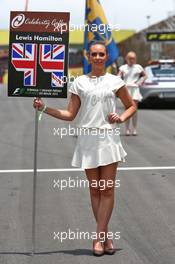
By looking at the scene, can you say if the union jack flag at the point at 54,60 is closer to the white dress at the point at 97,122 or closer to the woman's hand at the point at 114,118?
the white dress at the point at 97,122

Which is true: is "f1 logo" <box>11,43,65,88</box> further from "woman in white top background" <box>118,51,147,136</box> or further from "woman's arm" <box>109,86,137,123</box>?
"woman in white top background" <box>118,51,147,136</box>

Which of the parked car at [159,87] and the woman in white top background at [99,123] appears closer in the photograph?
the woman in white top background at [99,123]

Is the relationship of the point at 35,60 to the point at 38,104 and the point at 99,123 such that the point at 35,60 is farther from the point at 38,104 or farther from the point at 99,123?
the point at 99,123

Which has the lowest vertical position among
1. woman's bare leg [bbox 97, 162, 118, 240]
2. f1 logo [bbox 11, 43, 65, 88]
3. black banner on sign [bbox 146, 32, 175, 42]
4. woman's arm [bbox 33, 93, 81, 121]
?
woman's bare leg [bbox 97, 162, 118, 240]

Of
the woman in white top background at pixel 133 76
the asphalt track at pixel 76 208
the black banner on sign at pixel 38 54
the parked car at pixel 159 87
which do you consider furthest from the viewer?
the parked car at pixel 159 87

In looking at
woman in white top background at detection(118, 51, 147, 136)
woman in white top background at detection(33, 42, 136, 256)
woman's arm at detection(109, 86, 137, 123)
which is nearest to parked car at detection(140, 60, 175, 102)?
woman in white top background at detection(118, 51, 147, 136)

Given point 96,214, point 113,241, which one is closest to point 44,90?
point 96,214

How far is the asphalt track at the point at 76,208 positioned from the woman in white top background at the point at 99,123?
16.4 inches

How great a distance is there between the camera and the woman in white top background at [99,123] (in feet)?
18.7

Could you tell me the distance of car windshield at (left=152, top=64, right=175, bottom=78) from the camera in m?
20.9

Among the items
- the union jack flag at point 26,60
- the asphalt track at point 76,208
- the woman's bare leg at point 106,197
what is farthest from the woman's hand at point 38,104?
the asphalt track at point 76,208

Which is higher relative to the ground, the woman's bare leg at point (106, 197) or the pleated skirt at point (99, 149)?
the pleated skirt at point (99, 149)

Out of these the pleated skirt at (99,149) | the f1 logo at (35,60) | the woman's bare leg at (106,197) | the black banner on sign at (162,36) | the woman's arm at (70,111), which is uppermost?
the black banner on sign at (162,36)

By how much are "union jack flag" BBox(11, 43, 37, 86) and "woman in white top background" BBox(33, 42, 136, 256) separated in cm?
20
